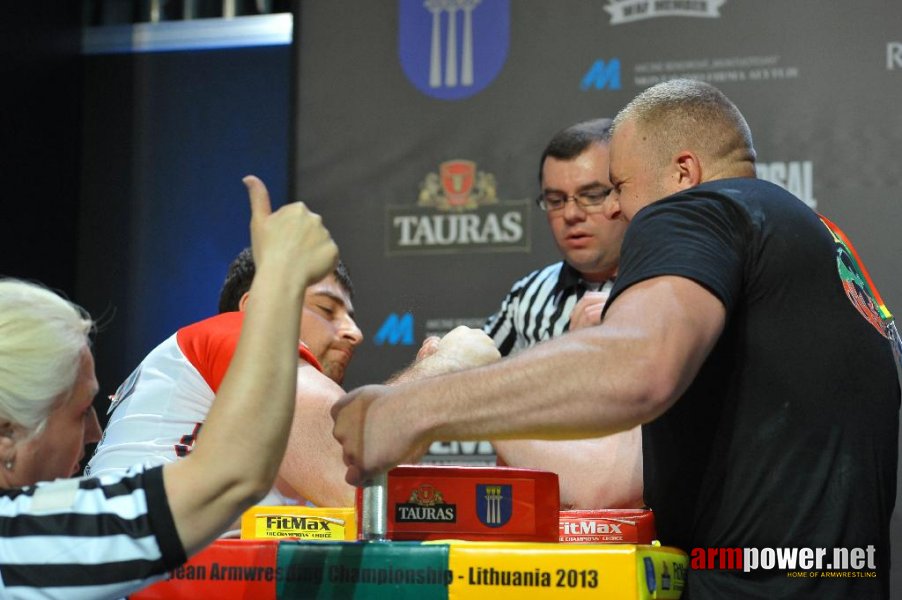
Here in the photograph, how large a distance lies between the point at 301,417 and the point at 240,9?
298 centimetres

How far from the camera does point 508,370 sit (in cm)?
128

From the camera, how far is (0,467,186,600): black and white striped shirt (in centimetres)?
118

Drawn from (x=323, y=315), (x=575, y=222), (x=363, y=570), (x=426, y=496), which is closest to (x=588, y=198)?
(x=575, y=222)

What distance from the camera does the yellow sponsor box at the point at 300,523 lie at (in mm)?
1651

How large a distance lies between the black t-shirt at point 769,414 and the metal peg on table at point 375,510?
0.35 meters

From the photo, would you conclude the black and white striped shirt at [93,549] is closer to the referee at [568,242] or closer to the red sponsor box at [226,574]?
the red sponsor box at [226,574]

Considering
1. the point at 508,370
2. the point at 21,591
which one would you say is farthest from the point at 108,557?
the point at 508,370

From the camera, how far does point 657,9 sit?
12.5 ft

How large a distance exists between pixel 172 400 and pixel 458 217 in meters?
1.83

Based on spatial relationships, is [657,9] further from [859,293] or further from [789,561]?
[789,561]

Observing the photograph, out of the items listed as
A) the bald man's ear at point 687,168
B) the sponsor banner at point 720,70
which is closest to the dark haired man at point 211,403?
the bald man's ear at point 687,168

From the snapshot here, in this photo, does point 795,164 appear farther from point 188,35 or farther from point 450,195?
point 188,35

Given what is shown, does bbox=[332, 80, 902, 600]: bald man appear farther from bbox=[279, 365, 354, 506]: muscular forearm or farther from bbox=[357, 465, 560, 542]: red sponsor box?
bbox=[279, 365, 354, 506]: muscular forearm

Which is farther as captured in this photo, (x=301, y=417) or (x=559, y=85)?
(x=559, y=85)
